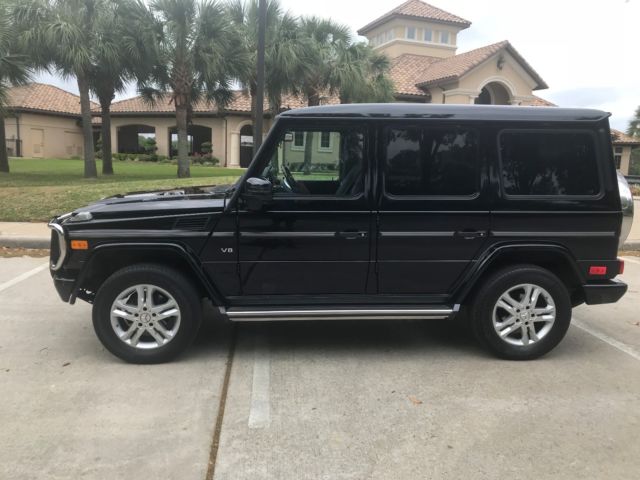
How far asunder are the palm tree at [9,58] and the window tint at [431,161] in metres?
15.7

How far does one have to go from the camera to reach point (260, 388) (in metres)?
3.83

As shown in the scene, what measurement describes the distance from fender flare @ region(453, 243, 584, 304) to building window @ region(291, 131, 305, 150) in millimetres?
1673

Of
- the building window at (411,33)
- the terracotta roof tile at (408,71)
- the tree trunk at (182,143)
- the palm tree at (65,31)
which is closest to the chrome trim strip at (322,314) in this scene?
the palm tree at (65,31)

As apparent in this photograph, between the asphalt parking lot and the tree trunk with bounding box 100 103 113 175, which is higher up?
the tree trunk with bounding box 100 103 113 175

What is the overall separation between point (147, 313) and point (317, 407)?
154 cm

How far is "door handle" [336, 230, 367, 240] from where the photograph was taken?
4172 millimetres

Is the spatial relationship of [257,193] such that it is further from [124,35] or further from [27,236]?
[124,35]

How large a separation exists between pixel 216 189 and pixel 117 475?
2825 mm

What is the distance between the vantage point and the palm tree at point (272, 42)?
63.1ft

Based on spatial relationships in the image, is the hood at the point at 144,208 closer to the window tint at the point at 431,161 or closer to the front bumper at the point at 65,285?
the front bumper at the point at 65,285

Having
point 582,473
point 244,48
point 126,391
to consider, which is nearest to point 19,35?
point 244,48

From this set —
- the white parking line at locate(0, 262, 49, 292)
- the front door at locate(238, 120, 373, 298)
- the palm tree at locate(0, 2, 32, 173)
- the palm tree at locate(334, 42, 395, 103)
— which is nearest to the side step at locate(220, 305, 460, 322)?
the front door at locate(238, 120, 373, 298)

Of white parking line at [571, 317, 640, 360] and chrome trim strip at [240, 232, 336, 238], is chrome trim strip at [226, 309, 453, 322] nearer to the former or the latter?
chrome trim strip at [240, 232, 336, 238]

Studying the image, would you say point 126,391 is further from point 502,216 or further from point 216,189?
point 502,216
